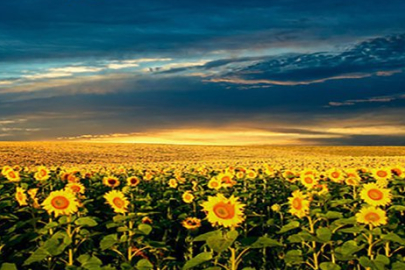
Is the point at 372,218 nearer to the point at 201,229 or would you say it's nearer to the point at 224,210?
the point at 224,210

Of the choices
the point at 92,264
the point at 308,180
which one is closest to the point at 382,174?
the point at 308,180

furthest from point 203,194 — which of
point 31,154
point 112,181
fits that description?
point 31,154

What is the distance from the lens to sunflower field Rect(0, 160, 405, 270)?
6246 mm

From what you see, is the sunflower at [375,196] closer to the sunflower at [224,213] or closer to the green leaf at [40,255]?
the sunflower at [224,213]

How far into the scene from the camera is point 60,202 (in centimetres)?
721

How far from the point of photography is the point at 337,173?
40.2ft

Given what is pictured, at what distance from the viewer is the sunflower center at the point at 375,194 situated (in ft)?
26.2

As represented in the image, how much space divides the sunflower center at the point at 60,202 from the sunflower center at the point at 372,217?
4.25 metres

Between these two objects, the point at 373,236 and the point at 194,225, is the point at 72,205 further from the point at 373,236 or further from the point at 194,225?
the point at 373,236

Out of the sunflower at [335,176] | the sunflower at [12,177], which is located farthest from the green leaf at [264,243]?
the sunflower at [12,177]

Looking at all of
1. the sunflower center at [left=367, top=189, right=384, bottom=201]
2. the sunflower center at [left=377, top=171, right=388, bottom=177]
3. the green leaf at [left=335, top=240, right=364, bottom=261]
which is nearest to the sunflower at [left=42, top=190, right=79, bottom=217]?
the green leaf at [left=335, top=240, right=364, bottom=261]

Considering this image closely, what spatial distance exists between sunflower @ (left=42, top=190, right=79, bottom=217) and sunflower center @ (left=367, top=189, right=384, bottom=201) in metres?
4.60

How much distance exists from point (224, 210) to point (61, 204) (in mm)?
2564

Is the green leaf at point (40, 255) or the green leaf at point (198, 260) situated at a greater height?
the green leaf at point (198, 260)
